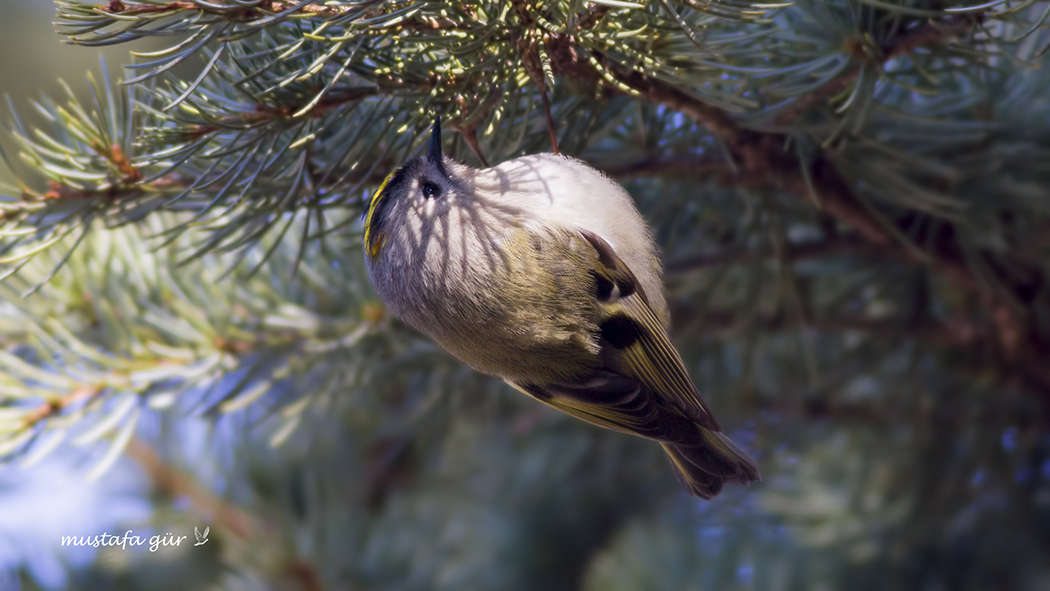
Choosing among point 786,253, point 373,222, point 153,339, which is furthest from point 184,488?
point 786,253

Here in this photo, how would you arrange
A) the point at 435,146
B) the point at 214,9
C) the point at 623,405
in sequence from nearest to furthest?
the point at 214,9 → the point at 435,146 → the point at 623,405

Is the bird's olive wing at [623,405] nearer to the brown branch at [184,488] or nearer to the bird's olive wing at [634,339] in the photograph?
the bird's olive wing at [634,339]

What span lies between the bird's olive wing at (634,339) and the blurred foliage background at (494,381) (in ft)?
0.32

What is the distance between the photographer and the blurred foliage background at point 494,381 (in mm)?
521

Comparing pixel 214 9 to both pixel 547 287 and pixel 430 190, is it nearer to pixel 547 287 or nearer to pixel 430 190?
pixel 430 190

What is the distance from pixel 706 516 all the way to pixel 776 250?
1.85 feet

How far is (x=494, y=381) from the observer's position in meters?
0.99

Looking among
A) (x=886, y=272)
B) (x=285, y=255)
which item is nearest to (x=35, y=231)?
(x=285, y=255)

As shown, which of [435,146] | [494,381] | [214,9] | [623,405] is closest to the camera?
[214,9]

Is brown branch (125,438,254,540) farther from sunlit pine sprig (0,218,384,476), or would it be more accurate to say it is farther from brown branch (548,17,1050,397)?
brown branch (548,17,1050,397)

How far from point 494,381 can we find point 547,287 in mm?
334

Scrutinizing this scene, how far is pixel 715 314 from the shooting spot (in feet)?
2.96

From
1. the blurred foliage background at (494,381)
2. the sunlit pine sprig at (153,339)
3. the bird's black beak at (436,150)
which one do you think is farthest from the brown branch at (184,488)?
the bird's black beak at (436,150)

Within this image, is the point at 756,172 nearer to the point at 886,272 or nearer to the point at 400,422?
the point at 886,272
